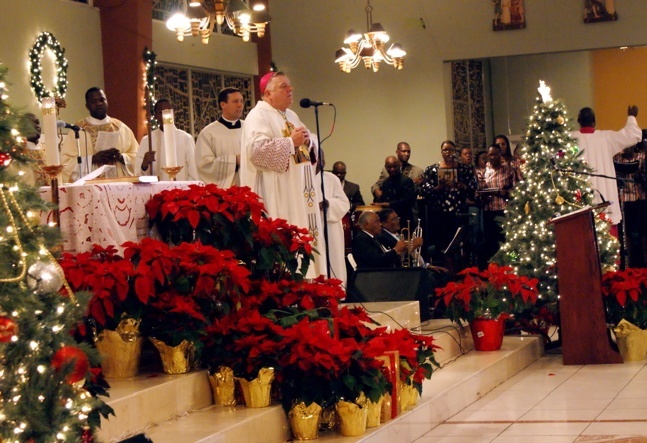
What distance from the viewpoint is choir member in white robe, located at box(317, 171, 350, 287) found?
30.0 feet

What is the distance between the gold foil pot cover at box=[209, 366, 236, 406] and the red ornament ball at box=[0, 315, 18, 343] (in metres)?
2.28

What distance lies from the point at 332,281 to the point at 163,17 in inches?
348

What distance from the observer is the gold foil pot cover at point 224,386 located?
537 cm

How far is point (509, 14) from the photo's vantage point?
1609 cm

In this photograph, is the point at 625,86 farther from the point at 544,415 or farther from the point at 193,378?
the point at 193,378

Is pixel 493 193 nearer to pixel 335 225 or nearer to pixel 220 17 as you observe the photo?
pixel 335 225

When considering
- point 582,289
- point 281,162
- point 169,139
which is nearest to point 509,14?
point 582,289

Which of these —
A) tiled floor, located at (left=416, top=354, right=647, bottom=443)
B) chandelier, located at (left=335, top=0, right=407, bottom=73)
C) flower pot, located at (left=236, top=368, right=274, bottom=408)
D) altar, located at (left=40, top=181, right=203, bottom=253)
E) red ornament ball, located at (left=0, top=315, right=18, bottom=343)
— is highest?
chandelier, located at (left=335, top=0, right=407, bottom=73)

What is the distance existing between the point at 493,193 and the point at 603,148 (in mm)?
1378

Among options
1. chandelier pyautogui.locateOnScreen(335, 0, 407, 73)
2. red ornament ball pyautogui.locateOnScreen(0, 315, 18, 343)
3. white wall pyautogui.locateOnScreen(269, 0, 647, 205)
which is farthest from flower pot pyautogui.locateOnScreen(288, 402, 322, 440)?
white wall pyautogui.locateOnScreen(269, 0, 647, 205)

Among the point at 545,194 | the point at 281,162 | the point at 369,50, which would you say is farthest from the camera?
the point at 369,50

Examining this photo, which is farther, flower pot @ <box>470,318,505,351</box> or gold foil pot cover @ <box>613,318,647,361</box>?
gold foil pot cover @ <box>613,318,647,361</box>

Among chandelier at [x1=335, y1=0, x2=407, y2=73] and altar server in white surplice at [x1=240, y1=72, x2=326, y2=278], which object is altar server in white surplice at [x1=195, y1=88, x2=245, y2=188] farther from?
chandelier at [x1=335, y1=0, x2=407, y2=73]

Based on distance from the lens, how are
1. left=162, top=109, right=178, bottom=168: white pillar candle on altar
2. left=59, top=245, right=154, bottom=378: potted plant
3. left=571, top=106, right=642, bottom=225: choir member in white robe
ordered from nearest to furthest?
left=59, top=245, right=154, bottom=378: potted plant
left=162, top=109, right=178, bottom=168: white pillar candle on altar
left=571, top=106, right=642, bottom=225: choir member in white robe
